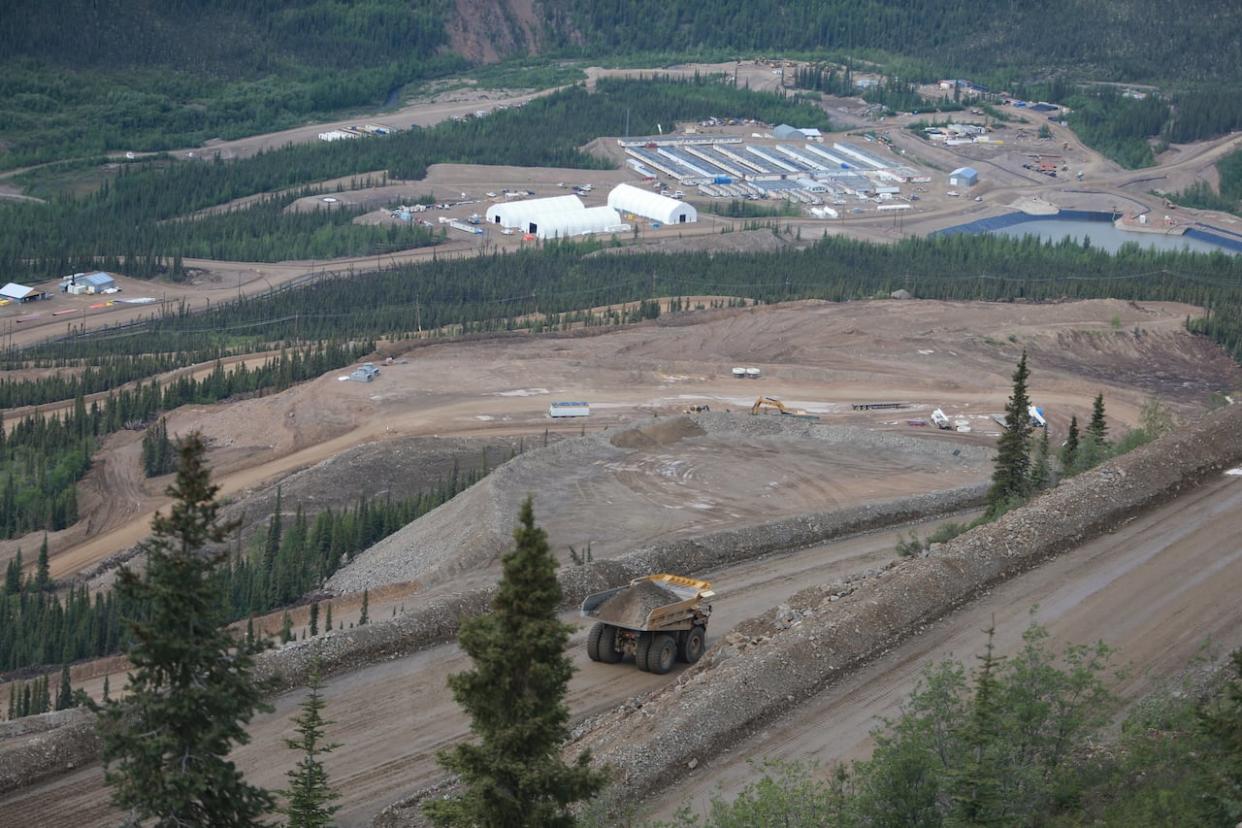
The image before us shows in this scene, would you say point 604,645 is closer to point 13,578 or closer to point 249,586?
point 249,586

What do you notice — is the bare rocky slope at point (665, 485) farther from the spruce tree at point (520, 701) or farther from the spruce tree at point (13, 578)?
the spruce tree at point (520, 701)

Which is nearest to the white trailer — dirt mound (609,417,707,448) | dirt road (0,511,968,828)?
dirt mound (609,417,707,448)

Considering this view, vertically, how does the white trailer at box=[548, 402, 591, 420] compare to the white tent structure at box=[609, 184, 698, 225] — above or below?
below

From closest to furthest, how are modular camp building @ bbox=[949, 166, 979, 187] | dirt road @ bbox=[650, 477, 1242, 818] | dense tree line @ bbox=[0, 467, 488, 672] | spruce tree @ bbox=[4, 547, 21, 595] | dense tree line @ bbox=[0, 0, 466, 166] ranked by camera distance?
1. dirt road @ bbox=[650, 477, 1242, 818]
2. dense tree line @ bbox=[0, 467, 488, 672]
3. spruce tree @ bbox=[4, 547, 21, 595]
4. modular camp building @ bbox=[949, 166, 979, 187]
5. dense tree line @ bbox=[0, 0, 466, 166]

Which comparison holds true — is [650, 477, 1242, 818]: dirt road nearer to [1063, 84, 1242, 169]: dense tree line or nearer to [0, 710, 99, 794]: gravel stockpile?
[0, 710, 99, 794]: gravel stockpile

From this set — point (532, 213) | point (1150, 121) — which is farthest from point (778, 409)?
point (1150, 121)

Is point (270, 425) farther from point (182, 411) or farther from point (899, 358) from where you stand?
point (899, 358)

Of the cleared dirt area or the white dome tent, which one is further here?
the white dome tent
